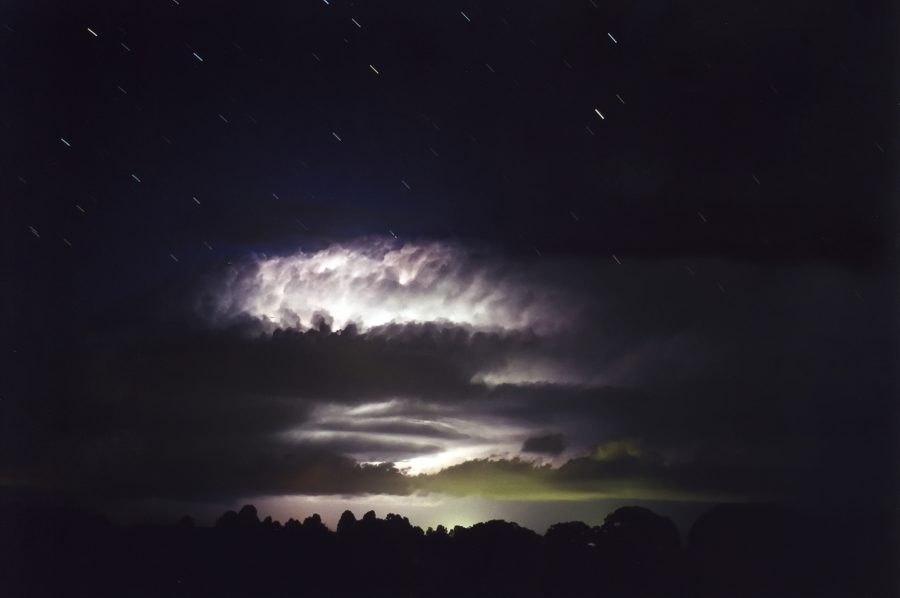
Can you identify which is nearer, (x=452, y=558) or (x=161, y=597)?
(x=161, y=597)

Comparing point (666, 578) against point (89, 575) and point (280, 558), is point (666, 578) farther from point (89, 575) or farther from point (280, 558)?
point (89, 575)

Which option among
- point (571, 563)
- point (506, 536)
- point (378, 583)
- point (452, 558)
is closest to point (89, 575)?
point (378, 583)

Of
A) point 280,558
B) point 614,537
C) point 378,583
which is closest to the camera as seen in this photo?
point 378,583

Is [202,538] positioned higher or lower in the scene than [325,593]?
higher

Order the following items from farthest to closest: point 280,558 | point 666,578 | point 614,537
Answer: point 280,558 → point 614,537 → point 666,578

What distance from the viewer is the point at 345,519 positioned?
16766 mm

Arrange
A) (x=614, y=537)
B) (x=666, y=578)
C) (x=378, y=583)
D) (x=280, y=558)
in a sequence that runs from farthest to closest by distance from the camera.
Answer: (x=280, y=558)
(x=614, y=537)
(x=666, y=578)
(x=378, y=583)

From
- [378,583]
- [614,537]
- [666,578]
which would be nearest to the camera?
[378,583]

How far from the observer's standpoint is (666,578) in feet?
53.0

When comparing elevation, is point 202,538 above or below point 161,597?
above

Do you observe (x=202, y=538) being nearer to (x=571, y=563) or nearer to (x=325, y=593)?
(x=325, y=593)

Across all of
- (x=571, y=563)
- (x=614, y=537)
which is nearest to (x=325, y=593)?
(x=571, y=563)

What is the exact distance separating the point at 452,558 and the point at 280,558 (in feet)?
15.6

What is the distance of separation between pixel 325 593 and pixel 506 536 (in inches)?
167
